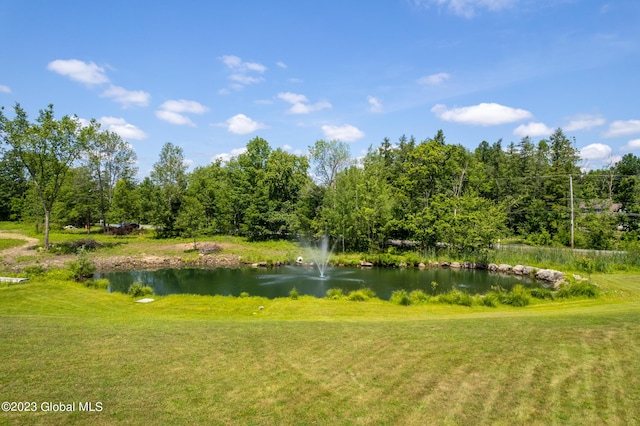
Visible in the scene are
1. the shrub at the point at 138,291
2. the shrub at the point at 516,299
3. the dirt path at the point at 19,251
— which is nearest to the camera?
the shrub at the point at 516,299

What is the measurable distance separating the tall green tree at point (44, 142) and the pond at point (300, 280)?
12333 mm

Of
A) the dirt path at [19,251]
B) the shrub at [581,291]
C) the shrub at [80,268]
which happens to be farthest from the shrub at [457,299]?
the dirt path at [19,251]

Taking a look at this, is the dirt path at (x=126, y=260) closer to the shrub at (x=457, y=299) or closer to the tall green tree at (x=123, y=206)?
the tall green tree at (x=123, y=206)

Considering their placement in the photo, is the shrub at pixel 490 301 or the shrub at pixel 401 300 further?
the shrub at pixel 401 300

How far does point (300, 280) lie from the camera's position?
29219 millimetres

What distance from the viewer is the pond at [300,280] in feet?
83.9

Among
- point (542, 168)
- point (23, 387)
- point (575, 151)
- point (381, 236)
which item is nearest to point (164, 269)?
point (381, 236)

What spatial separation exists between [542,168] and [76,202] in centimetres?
6744

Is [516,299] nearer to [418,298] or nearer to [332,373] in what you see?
[418,298]

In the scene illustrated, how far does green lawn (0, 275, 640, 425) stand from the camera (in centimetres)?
592

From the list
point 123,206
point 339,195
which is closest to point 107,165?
point 123,206

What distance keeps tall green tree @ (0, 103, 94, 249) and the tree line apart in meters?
0.09

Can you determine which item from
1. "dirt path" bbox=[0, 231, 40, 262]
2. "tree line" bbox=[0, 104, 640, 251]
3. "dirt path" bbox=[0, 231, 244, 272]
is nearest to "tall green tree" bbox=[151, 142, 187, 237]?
"tree line" bbox=[0, 104, 640, 251]

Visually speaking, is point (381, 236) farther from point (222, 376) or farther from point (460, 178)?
point (222, 376)
